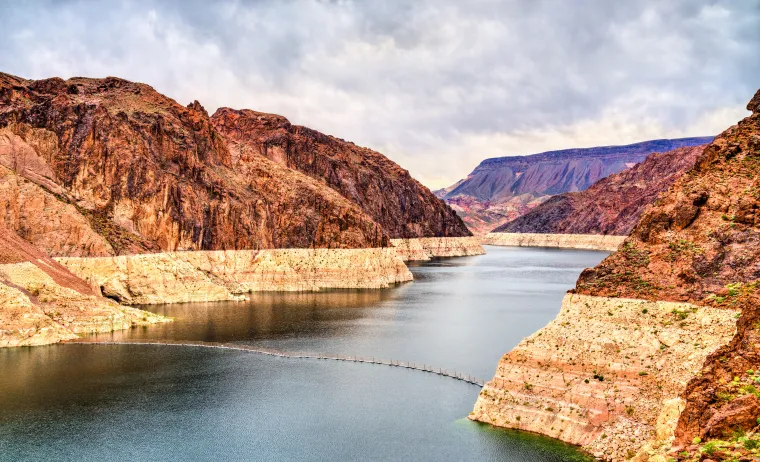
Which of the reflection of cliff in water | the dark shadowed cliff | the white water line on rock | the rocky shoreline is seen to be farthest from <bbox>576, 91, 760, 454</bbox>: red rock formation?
the dark shadowed cliff

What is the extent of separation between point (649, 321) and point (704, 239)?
26.7 ft

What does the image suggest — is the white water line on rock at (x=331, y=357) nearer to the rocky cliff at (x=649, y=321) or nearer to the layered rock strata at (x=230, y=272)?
the rocky cliff at (x=649, y=321)

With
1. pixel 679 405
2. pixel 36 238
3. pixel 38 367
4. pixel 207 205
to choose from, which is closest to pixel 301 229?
pixel 207 205

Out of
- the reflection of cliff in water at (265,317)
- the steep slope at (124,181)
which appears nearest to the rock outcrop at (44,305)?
the reflection of cliff in water at (265,317)

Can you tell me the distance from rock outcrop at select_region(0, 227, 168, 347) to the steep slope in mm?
16888

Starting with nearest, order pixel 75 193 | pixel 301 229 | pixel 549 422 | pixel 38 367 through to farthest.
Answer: pixel 549 422 → pixel 38 367 → pixel 75 193 → pixel 301 229

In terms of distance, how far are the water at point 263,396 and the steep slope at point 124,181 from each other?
31.4 m

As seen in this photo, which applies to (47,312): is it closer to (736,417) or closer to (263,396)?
(263,396)

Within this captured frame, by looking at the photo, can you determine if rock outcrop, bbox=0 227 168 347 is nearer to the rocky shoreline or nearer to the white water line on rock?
the rocky shoreline

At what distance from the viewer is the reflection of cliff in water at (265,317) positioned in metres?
102

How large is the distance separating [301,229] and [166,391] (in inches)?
4364

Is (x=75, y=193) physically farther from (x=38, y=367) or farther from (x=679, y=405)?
(x=679, y=405)

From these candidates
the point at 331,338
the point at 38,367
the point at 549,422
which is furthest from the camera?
the point at 331,338

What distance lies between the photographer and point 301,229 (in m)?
180
